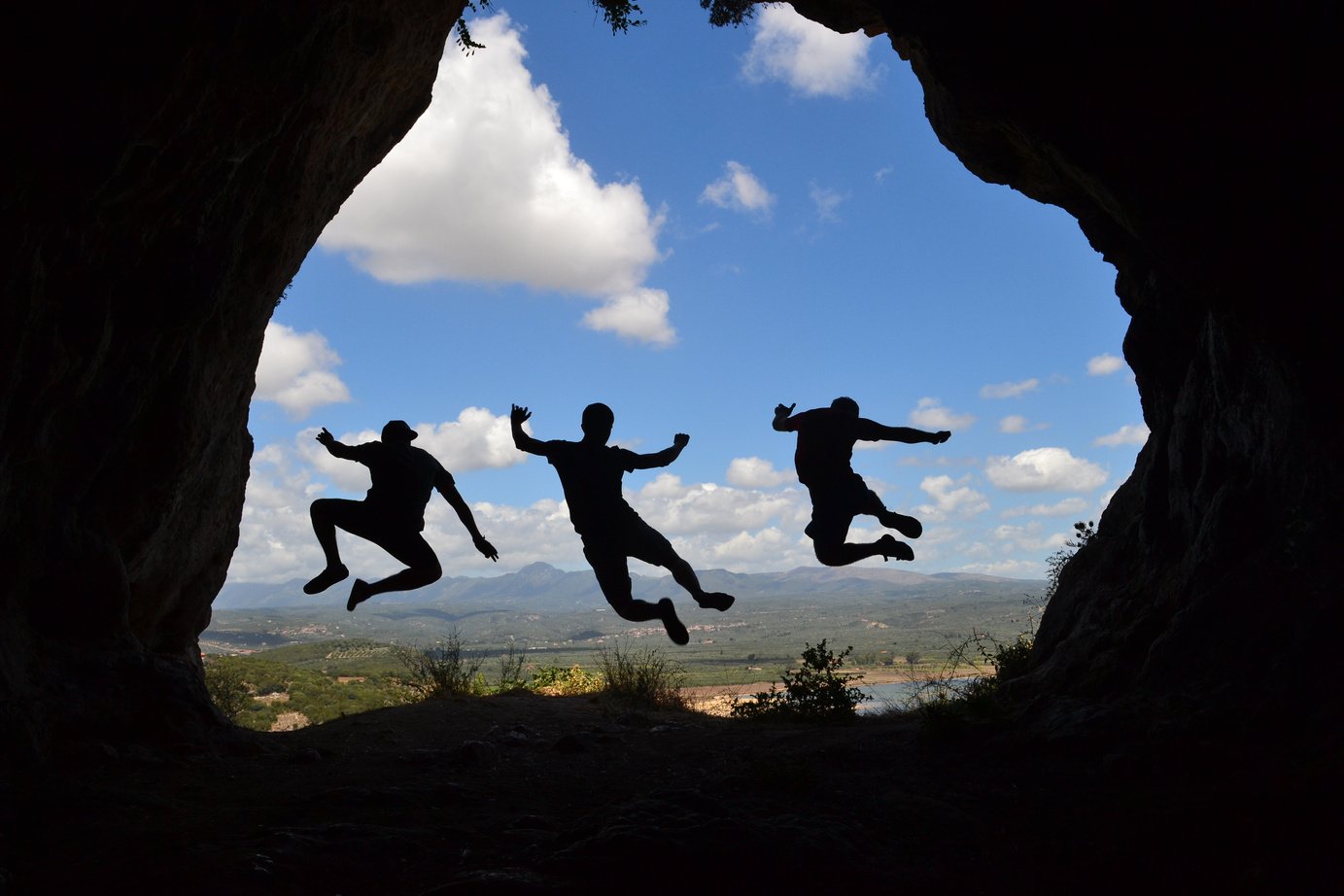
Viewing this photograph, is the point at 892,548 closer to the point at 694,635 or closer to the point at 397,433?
the point at 397,433

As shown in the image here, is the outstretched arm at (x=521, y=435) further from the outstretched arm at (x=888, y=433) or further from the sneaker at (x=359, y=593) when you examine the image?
the outstretched arm at (x=888, y=433)

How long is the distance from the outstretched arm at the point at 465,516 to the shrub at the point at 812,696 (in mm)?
4027

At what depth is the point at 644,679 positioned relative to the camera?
13.6 meters

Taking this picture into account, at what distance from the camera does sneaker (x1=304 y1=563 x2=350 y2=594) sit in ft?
30.8

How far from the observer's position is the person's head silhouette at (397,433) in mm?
9820

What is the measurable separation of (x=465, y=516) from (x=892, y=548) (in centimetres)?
529

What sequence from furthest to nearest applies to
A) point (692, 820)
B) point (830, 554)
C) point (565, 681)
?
1. point (565, 681)
2. point (830, 554)
3. point (692, 820)

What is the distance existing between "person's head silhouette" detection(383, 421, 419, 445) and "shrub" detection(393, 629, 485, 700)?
470 cm

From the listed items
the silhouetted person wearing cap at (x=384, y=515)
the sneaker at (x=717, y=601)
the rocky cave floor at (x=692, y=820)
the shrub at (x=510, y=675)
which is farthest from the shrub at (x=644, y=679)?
the rocky cave floor at (x=692, y=820)

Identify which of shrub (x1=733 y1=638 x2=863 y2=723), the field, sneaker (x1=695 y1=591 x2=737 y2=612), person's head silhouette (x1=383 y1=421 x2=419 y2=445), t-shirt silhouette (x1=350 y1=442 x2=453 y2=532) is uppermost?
person's head silhouette (x1=383 y1=421 x2=419 y2=445)

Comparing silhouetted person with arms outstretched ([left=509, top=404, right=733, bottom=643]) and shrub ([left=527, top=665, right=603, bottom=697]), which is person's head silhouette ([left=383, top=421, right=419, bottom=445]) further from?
shrub ([left=527, top=665, right=603, bottom=697])

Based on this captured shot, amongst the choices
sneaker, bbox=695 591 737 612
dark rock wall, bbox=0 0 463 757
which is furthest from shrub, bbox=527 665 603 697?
dark rock wall, bbox=0 0 463 757

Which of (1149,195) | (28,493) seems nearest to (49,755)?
(28,493)

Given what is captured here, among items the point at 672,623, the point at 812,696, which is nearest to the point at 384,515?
the point at 672,623
